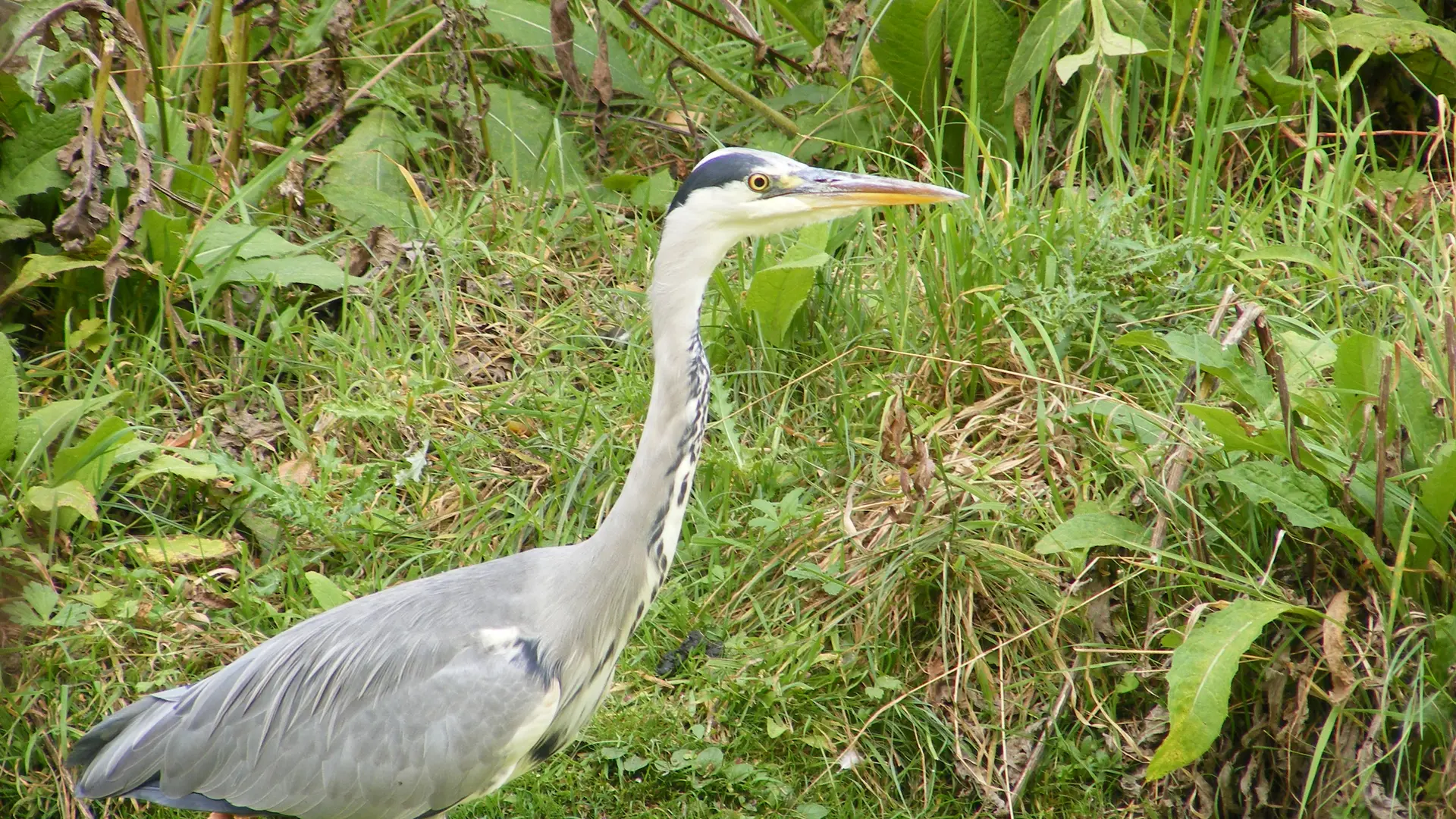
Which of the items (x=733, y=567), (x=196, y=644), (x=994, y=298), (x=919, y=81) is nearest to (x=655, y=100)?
(x=919, y=81)

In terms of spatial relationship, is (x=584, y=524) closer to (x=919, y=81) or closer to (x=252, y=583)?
(x=252, y=583)

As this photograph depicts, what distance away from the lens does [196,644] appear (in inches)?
139

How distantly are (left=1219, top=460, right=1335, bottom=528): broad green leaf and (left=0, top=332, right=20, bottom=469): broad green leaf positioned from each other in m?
3.17

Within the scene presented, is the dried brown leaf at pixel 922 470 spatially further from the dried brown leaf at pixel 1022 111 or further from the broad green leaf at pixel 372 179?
the broad green leaf at pixel 372 179

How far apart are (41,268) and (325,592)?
140 cm

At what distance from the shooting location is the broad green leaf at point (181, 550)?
12.1 feet

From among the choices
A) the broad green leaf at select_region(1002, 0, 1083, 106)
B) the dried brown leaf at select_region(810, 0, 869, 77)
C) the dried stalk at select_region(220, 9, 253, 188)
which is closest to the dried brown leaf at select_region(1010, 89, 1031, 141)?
the broad green leaf at select_region(1002, 0, 1083, 106)

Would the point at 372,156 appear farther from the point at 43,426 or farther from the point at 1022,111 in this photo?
A: the point at 1022,111

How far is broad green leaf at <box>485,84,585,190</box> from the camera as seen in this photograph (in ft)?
16.1

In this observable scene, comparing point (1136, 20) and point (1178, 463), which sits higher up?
point (1136, 20)

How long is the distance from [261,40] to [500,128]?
1027 millimetres

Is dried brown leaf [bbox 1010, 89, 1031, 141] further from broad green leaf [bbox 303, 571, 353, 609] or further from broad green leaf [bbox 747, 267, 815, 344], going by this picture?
broad green leaf [bbox 303, 571, 353, 609]

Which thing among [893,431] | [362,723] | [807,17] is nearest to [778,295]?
[893,431]

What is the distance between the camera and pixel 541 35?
501 cm
